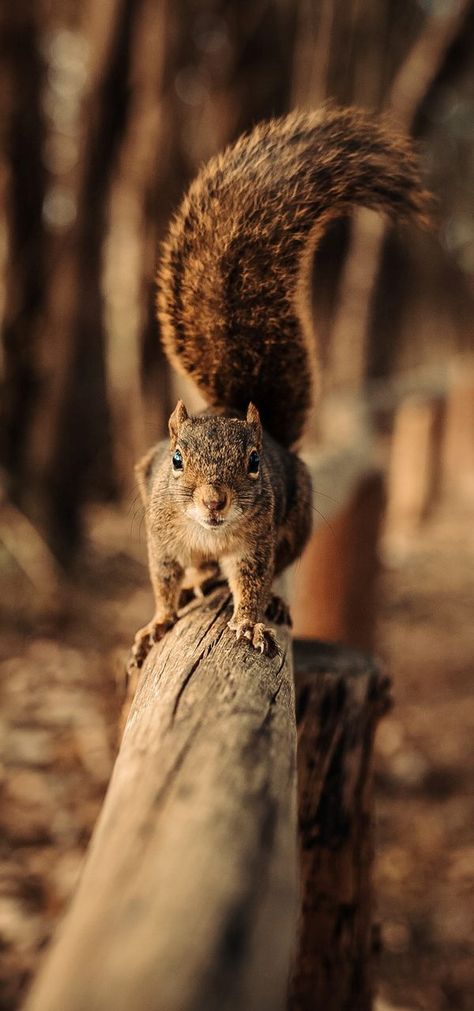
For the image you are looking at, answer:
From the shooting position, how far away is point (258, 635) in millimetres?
1260

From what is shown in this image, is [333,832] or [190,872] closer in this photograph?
[190,872]

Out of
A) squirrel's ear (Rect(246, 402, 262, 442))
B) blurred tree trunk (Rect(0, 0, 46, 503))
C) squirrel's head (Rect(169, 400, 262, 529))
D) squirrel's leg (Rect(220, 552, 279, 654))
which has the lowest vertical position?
squirrel's leg (Rect(220, 552, 279, 654))

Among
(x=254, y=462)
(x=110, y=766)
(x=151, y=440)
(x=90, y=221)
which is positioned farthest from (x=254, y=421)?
(x=151, y=440)

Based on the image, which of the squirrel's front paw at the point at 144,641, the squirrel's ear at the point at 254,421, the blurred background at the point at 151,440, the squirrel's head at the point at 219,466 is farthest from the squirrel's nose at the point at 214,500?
the blurred background at the point at 151,440

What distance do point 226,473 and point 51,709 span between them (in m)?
2.54

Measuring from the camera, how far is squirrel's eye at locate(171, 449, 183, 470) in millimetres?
1444

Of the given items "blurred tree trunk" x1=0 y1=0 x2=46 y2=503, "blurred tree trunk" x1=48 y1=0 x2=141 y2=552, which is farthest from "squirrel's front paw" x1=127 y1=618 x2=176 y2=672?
"blurred tree trunk" x1=48 y1=0 x2=141 y2=552

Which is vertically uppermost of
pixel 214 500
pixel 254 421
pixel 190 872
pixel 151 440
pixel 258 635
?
pixel 151 440

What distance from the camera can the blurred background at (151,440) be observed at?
2.84 meters

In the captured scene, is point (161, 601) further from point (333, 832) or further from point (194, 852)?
point (194, 852)

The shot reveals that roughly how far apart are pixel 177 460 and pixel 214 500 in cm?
11

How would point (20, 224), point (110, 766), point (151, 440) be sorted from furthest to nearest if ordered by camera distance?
1. point (151, 440)
2. point (20, 224)
3. point (110, 766)

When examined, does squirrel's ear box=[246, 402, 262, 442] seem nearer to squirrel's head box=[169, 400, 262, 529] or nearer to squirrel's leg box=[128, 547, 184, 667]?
squirrel's head box=[169, 400, 262, 529]

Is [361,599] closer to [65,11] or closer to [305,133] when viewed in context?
[305,133]
